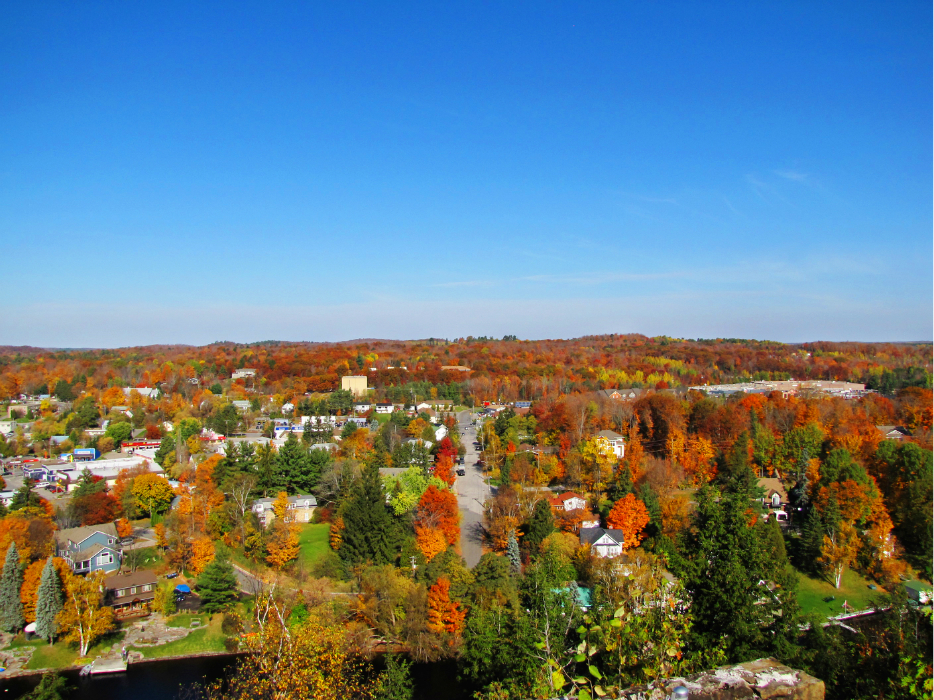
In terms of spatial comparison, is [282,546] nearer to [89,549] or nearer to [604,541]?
[89,549]

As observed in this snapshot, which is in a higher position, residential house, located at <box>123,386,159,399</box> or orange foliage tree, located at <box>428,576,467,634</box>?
residential house, located at <box>123,386,159,399</box>

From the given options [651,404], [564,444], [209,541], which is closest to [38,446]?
[209,541]

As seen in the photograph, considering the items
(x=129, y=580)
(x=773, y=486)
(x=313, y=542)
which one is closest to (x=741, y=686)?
(x=129, y=580)

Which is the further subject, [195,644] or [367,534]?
[367,534]

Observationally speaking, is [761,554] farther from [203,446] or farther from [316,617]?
[203,446]

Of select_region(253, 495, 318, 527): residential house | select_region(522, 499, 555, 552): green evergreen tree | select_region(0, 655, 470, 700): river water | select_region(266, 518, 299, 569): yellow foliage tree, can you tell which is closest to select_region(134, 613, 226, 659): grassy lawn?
select_region(0, 655, 470, 700): river water

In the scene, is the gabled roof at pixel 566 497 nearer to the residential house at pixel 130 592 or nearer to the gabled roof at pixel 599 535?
the gabled roof at pixel 599 535

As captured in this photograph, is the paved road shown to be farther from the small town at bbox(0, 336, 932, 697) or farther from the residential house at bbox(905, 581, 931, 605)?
the residential house at bbox(905, 581, 931, 605)
